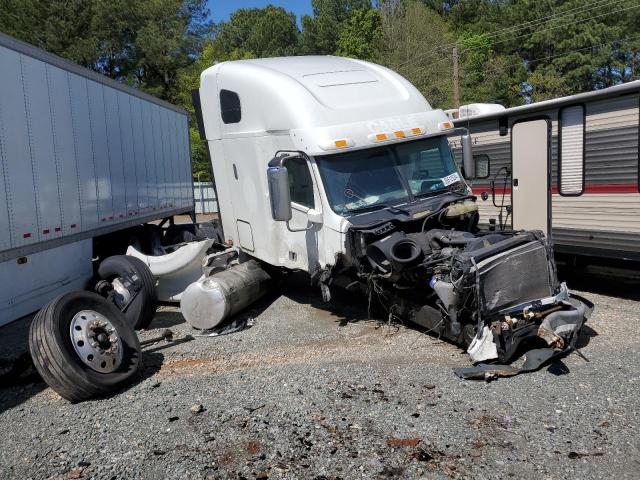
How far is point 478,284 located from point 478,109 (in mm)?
5492

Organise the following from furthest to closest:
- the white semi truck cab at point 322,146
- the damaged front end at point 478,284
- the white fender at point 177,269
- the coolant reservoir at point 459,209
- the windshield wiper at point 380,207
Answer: the white fender at point 177,269 < the white semi truck cab at point 322,146 < the windshield wiper at point 380,207 < the coolant reservoir at point 459,209 < the damaged front end at point 478,284

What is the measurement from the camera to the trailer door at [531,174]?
322 inches

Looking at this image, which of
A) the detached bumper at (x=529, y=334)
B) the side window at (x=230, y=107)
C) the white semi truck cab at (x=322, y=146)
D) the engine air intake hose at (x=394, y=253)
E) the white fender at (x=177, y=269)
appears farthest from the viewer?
the white fender at (x=177, y=269)

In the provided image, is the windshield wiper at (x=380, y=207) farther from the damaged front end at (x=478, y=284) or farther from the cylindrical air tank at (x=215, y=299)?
the cylindrical air tank at (x=215, y=299)

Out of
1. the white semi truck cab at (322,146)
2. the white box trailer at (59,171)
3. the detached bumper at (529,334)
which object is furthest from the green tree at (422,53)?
the detached bumper at (529,334)

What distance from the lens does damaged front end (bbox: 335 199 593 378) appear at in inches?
202

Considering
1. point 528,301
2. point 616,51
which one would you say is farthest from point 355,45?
point 528,301

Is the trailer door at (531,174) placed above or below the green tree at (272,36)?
below

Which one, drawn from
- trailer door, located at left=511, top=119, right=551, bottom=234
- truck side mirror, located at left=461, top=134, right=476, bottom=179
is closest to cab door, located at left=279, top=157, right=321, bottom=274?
truck side mirror, located at left=461, top=134, right=476, bottom=179

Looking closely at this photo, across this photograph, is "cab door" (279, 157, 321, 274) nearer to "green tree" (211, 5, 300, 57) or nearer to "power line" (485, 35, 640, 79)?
"power line" (485, 35, 640, 79)

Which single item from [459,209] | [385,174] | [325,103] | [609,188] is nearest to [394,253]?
[459,209]

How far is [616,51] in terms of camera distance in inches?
1331

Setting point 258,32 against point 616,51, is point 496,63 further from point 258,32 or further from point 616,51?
point 258,32

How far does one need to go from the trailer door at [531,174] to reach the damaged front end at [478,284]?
269 cm
